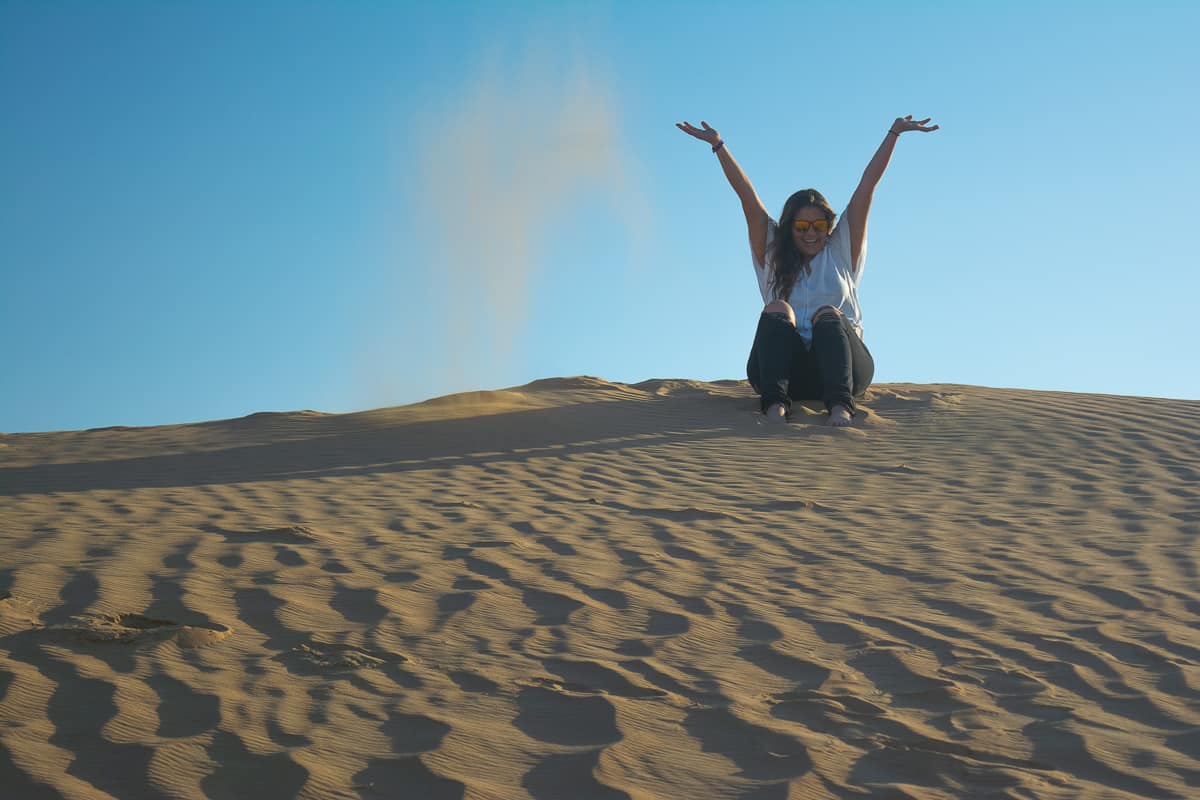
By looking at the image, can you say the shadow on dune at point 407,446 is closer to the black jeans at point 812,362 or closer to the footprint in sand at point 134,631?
the black jeans at point 812,362

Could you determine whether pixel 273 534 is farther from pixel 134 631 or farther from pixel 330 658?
pixel 330 658

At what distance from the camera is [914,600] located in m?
3.81

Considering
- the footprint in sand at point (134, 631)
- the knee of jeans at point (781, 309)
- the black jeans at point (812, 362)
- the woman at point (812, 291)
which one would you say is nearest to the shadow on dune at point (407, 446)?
the black jeans at point (812, 362)

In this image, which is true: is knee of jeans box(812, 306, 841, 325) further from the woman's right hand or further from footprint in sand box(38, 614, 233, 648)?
footprint in sand box(38, 614, 233, 648)

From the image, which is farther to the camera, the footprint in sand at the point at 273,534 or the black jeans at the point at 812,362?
the black jeans at the point at 812,362

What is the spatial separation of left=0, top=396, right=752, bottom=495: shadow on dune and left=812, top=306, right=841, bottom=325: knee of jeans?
0.96 meters

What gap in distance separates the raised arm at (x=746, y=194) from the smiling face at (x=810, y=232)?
282 millimetres

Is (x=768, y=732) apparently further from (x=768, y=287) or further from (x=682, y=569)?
(x=768, y=287)

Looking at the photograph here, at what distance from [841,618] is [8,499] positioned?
14.9 feet

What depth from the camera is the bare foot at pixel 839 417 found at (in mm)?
7551

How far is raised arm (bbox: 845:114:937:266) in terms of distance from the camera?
749 cm

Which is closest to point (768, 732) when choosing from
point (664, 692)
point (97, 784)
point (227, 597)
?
point (664, 692)

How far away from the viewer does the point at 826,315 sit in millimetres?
7359

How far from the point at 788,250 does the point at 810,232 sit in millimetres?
199
